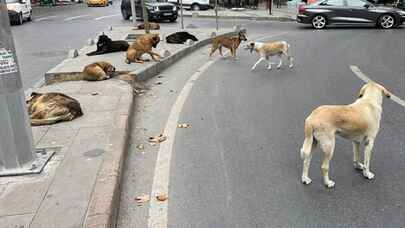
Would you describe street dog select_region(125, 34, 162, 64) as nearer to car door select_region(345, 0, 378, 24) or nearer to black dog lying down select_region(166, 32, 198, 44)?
black dog lying down select_region(166, 32, 198, 44)

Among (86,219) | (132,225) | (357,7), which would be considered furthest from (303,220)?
(357,7)

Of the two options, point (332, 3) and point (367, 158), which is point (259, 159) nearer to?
point (367, 158)

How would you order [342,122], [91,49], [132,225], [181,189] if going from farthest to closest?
[91,49] < [181,189] < [342,122] < [132,225]

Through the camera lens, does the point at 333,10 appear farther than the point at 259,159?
Yes

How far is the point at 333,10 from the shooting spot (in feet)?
68.6

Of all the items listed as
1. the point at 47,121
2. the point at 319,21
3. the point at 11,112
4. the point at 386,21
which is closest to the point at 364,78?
the point at 47,121

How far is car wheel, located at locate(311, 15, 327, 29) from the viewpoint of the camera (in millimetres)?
21078

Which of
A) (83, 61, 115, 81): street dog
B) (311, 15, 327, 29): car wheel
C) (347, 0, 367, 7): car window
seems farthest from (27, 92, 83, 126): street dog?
(347, 0, 367, 7): car window

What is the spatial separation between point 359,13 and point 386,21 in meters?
1.22

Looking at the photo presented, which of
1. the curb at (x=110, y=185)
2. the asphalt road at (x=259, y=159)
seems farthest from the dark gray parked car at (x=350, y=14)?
the curb at (x=110, y=185)

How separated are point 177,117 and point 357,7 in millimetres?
16405

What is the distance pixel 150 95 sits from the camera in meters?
8.52

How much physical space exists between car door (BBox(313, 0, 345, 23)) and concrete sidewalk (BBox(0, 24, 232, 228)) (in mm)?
15418

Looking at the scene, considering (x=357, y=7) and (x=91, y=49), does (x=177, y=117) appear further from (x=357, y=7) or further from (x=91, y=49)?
(x=357, y=7)
